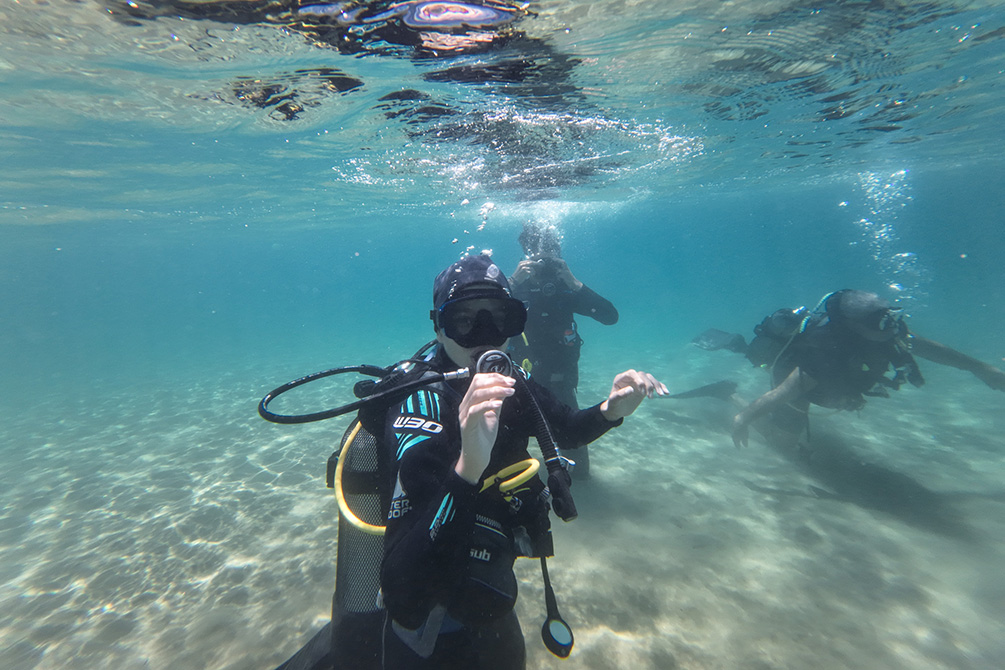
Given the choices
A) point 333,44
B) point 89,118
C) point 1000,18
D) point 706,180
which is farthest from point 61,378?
point 1000,18

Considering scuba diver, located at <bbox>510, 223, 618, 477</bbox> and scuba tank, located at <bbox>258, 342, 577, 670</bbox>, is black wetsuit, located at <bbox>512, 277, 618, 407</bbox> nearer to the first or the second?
scuba diver, located at <bbox>510, 223, 618, 477</bbox>

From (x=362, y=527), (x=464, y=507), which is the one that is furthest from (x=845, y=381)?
(x=362, y=527)

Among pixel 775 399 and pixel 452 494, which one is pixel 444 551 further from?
pixel 775 399

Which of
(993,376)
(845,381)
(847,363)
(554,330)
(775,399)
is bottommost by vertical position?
(775,399)

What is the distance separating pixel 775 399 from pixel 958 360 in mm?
3364

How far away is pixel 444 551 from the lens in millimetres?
1708

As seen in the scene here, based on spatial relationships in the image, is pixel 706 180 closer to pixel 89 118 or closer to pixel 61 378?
pixel 89 118

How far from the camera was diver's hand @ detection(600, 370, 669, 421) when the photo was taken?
8.11ft

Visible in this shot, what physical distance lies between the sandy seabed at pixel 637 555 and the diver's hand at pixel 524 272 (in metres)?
4.05

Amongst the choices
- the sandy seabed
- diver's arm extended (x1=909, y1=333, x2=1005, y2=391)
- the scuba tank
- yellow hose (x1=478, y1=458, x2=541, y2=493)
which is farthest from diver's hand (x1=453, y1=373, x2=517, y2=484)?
diver's arm extended (x1=909, y1=333, x2=1005, y2=391)

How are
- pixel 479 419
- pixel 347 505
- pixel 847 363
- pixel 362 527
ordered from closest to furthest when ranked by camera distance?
pixel 479 419 → pixel 362 527 → pixel 347 505 → pixel 847 363

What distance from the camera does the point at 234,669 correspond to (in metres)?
4.13

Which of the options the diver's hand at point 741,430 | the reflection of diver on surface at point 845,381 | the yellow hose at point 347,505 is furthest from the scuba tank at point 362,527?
the diver's hand at point 741,430

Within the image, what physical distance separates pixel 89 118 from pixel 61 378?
26442 millimetres
